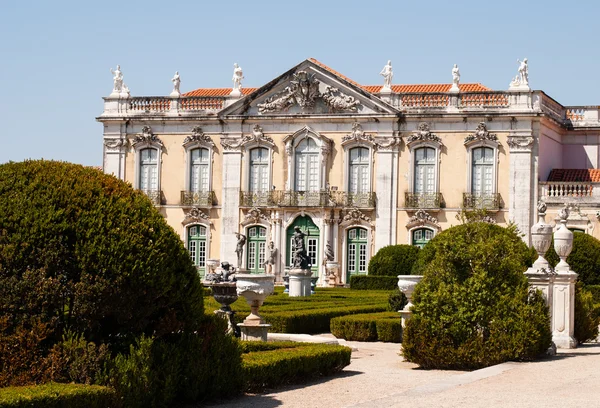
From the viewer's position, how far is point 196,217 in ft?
122

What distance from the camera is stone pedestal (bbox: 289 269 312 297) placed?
2734 cm

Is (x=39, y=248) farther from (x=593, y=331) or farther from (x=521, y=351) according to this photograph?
(x=593, y=331)

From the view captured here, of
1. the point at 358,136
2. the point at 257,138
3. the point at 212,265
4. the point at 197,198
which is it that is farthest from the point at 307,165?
the point at 212,265

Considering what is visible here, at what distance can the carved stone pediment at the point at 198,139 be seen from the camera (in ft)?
122

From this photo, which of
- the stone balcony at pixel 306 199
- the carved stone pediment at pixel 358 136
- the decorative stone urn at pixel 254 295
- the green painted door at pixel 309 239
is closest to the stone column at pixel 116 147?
the stone balcony at pixel 306 199

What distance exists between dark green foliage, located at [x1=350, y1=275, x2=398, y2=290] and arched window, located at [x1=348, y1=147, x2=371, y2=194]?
4.33 m

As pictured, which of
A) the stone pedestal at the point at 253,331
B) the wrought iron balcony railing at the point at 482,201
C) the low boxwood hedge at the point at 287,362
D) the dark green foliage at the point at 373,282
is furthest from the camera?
the wrought iron balcony railing at the point at 482,201

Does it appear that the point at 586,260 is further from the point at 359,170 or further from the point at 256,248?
the point at 256,248

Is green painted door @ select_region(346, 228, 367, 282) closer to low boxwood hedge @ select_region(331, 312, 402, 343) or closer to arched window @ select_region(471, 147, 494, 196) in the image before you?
arched window @ select_region(471, 147, 494, 196)

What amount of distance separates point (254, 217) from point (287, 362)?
25.1m

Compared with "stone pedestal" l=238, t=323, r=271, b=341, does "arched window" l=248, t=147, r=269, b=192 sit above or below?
above

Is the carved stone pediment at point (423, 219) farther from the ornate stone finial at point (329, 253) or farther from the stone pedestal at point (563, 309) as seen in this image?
the stone pedestal at point (563, 309)

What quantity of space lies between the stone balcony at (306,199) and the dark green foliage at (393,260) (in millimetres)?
2608

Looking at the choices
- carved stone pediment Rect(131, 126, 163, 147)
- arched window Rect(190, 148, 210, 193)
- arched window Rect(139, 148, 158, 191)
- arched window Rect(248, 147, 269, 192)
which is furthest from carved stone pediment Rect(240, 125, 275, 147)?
arched window Rect(139, 148, 158, 191)
